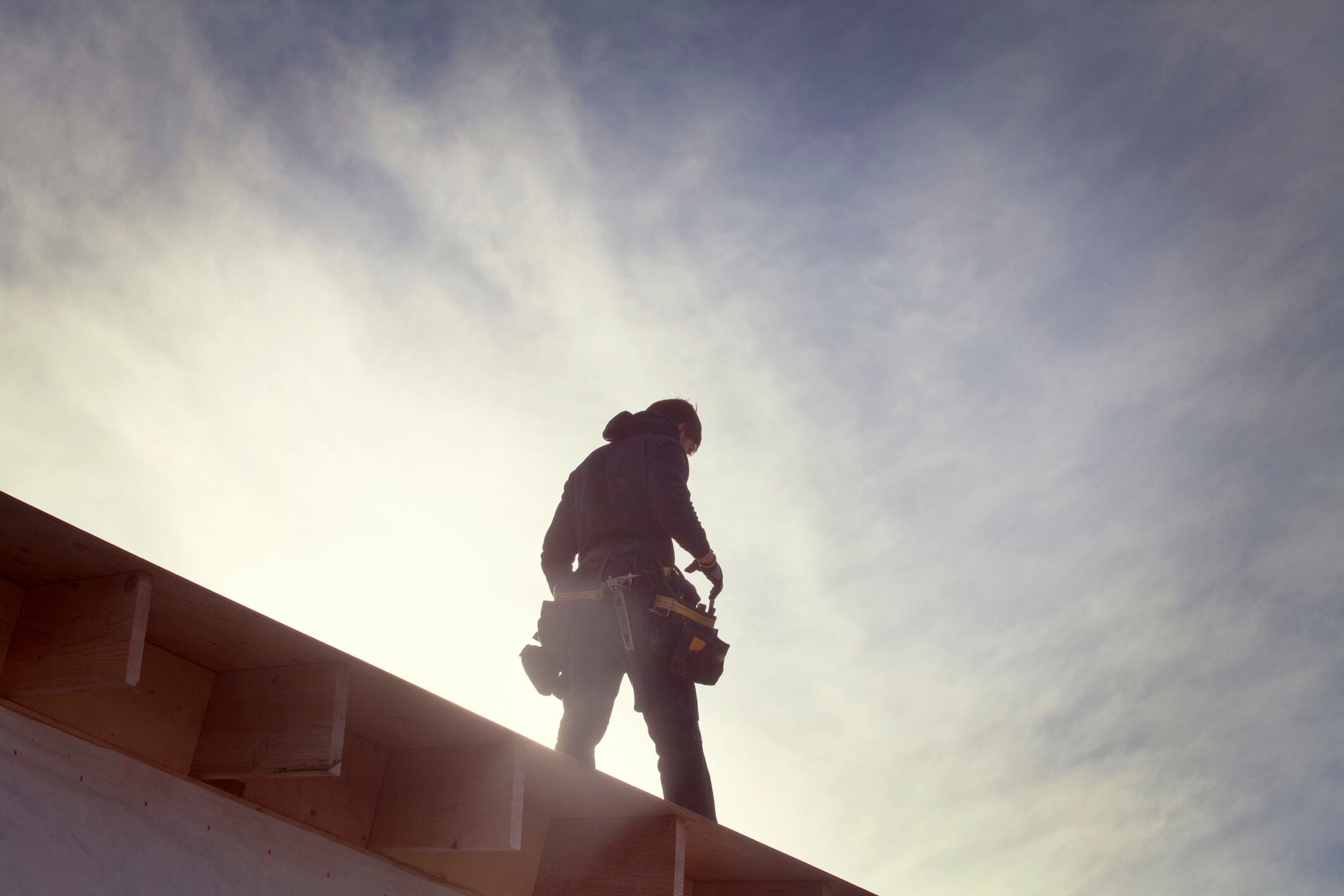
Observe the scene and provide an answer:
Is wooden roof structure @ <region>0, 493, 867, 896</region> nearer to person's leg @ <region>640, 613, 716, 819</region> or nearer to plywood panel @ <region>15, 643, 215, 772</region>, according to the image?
plywood panel @ <region>15, 643, 215, 772</region>

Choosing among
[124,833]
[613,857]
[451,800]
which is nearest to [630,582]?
[613,857]

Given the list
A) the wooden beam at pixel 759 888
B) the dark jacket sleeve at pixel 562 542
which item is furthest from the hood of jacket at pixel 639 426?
the wooden beam at pixel 759 888

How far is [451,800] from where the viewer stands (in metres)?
2.68

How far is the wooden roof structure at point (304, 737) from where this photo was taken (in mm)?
2113

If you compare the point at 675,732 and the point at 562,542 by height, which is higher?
the point at 562,542

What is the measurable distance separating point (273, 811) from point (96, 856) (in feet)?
1.73

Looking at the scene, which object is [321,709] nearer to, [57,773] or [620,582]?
[57,773]

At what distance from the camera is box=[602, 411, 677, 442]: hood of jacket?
4.50 m

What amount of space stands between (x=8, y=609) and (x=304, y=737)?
0.65 meters

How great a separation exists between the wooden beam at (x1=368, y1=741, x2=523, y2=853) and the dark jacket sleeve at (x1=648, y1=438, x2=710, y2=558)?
4.88 ft

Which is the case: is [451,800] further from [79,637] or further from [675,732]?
[675,732]

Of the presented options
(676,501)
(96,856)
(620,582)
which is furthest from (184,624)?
(676,501)

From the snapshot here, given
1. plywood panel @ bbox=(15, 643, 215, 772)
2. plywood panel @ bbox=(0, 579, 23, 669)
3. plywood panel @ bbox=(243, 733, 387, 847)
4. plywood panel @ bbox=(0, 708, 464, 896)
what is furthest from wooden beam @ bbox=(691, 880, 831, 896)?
plywood panel @ bbox=(0, 579, 23, 669)

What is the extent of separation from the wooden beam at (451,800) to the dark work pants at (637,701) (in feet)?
2.86
